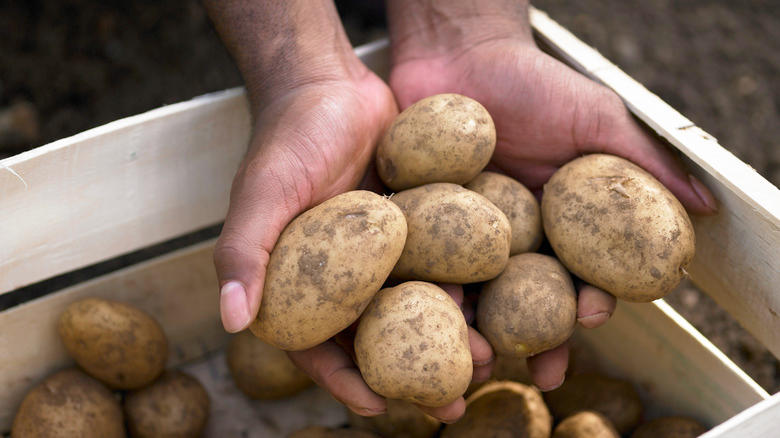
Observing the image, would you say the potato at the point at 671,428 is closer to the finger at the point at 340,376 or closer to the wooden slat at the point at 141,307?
the finger at the point at 340,376

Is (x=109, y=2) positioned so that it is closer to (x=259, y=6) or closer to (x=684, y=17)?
(x=259, y=6)

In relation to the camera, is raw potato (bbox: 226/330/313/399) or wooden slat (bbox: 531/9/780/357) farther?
raw potato (bbox: 226/330/313/399)

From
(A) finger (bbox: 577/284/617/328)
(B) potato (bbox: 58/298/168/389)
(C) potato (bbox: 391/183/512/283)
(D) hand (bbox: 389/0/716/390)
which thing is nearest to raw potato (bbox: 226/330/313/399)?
(B) potato (bbox: 58/298/168/389)

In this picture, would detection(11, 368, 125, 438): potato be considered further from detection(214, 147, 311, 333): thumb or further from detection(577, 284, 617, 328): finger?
detection(577, 284, 617, 328): finger

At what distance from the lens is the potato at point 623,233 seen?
1.35 metres

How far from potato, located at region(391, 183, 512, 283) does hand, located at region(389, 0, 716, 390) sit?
0.22 m

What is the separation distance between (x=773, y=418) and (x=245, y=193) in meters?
1.00

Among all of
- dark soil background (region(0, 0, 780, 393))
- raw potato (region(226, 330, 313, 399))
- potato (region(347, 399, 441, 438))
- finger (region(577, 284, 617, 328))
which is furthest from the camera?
dark soil background (region(0, 0, 780, 393))

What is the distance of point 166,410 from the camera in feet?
5.41

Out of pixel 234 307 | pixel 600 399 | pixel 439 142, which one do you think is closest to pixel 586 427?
pixel 600 399

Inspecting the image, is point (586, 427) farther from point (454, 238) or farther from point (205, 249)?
point (205, 249)

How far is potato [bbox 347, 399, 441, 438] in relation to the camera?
63.1 inches

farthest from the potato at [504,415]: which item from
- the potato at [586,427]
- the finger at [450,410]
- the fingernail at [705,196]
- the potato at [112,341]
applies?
the potato at [112,341]

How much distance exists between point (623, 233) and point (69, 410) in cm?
122
